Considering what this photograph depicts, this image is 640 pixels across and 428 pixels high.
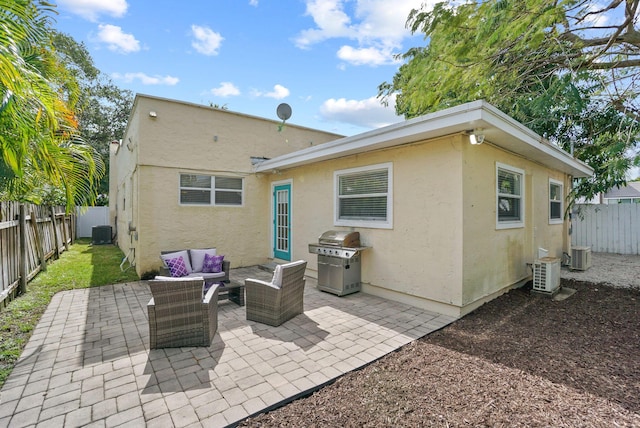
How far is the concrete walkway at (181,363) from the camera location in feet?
8.24

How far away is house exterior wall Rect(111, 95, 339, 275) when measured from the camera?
7.51m

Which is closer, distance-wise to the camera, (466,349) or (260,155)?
(466,349)

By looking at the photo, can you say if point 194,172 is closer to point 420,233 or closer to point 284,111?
point 284,111

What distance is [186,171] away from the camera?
804 cm

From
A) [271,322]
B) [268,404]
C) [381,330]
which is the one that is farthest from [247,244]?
[268,404]

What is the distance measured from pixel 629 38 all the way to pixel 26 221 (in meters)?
12.1

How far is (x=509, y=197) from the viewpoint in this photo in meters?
6.11

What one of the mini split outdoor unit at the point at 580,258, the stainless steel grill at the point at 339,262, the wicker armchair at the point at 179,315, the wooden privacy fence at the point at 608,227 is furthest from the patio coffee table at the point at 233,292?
the wooden privacy fence at the point at 608,227

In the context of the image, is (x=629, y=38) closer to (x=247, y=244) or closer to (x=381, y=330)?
(x=381, y=330)

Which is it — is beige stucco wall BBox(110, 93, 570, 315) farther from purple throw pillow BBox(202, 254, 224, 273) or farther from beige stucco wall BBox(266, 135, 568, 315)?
purple throw pillow BBox(202, 254, 224, 273)

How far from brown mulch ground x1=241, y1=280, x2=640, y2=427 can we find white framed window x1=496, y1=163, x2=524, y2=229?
6.83ft

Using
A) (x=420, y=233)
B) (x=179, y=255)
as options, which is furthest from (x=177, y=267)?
(x=420, y=233)

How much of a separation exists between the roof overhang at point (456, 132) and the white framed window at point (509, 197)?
0.44 m

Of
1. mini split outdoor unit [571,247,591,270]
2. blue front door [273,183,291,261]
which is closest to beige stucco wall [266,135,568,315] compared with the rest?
blue front door [273,183,291,261]
